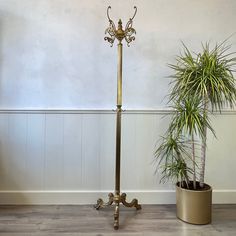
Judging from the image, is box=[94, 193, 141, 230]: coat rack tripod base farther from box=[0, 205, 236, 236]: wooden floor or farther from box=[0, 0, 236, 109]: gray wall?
box=[0, 0, 236, 109]: gray wall

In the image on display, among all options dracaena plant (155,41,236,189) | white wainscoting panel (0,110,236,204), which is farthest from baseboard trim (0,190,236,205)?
dracaena plant (155,41,236,189)

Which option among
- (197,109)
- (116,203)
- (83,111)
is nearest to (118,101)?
(83,111)

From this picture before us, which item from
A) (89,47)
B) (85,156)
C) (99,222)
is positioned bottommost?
(99,222)

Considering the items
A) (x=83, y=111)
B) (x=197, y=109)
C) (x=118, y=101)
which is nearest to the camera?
(x=197, y=109)

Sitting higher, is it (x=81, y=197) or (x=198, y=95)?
(x=198, y=95)

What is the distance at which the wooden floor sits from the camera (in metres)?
2.05

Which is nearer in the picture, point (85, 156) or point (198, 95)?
point (198, 95)

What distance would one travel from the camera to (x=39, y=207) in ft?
8.36

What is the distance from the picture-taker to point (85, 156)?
267 centimetres

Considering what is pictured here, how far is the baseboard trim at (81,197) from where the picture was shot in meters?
2.62

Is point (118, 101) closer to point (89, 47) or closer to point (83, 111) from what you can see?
point (83, 111)

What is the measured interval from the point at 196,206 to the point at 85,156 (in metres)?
1.19

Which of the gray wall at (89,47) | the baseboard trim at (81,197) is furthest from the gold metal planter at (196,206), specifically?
the gray wall at (89,47)

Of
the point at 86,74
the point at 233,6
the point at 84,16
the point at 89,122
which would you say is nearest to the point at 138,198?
the point at 89,122
